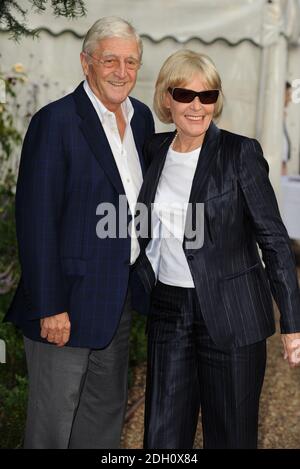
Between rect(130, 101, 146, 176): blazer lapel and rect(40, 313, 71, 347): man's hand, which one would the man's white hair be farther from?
rect(40, 313, 71, 347): man's hand

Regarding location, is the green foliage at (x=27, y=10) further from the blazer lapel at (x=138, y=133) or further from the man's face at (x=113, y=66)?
the blazer lapel at (x=138, y=133)

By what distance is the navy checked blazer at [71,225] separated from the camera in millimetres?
3146

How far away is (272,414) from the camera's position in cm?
545

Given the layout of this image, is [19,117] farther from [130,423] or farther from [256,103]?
[130,423]

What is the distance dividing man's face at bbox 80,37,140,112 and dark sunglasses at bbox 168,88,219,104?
0.82 feet

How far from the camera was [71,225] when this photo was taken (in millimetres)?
3209

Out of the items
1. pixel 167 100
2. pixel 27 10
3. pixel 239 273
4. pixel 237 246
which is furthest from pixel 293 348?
pixel 27 10

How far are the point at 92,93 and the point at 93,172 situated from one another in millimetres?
380

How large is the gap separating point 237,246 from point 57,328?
0.85m

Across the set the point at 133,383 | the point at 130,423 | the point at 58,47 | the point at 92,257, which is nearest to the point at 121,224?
the point at 92,257

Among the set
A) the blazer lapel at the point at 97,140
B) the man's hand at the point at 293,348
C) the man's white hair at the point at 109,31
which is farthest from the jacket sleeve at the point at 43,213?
the man's hand at the point at 293,348

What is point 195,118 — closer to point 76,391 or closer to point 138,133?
point 138,133

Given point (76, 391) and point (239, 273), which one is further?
point (76, 391)

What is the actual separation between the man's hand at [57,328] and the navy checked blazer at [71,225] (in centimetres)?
4
